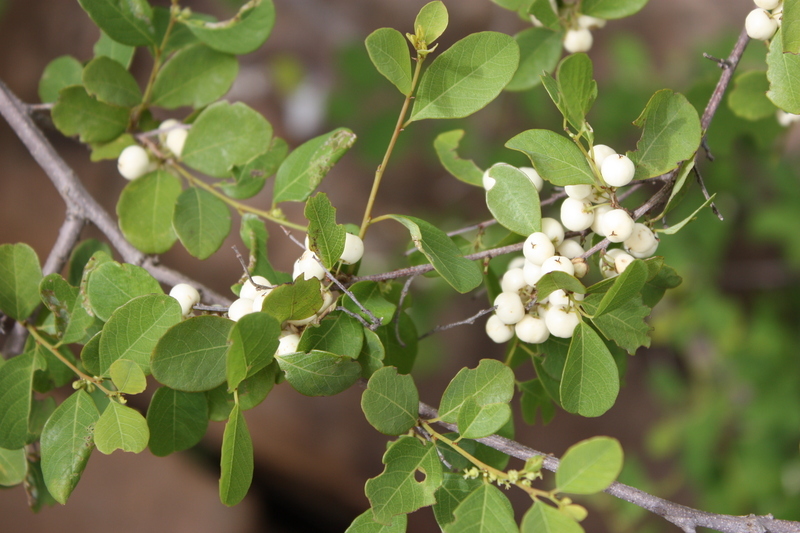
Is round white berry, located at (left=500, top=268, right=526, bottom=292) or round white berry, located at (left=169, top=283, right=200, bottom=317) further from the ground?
round white berry, located at (left=169, top=283, right=200, bottom=317)

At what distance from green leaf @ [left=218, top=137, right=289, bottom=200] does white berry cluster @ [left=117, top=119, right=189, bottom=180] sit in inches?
4.2

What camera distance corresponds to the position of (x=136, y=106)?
940 millimetres

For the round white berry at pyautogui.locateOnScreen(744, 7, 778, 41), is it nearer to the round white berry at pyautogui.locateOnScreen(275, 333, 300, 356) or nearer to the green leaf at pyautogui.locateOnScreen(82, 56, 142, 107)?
the round white berry at pyautogui.locateOnScreen(275, 333, 300, 356)

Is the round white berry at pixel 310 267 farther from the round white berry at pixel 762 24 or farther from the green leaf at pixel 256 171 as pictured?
the round white berry at pixel 762 24

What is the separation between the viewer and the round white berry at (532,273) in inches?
27.1

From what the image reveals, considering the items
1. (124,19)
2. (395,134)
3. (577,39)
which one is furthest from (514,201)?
(124,19)

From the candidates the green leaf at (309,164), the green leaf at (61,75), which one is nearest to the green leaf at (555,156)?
the green leaf at (309,164)

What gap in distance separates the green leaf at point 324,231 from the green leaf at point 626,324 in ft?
0.91

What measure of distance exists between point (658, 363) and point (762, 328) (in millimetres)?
737

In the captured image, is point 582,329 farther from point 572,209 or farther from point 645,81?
point 645,81

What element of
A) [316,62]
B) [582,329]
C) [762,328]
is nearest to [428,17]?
[582,329]

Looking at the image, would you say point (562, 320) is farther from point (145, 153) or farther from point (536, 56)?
point (145, 153)

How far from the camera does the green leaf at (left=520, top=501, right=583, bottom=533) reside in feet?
1.79

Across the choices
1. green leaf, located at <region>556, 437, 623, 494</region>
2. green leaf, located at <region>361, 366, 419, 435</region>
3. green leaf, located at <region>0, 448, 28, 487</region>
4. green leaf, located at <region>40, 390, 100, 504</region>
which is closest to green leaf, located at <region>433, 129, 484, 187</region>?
green leaf, located at <region>361, 366, 419, 435</region>
